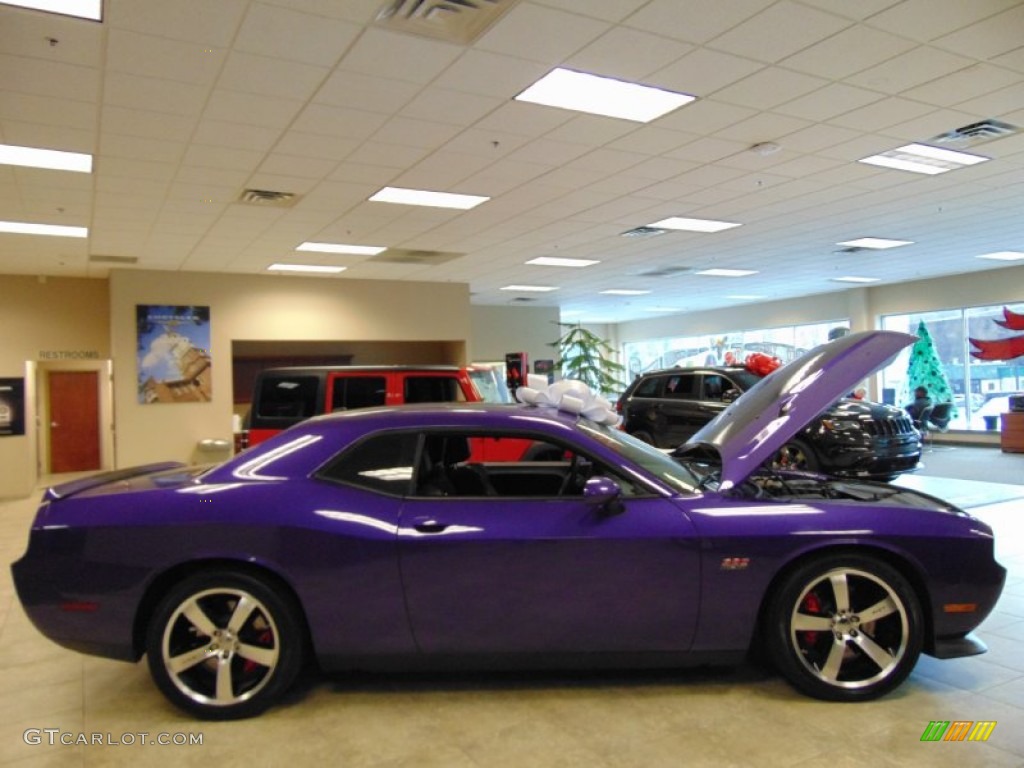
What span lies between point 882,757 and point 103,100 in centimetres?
554

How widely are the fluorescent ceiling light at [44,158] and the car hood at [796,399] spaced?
5.46 m

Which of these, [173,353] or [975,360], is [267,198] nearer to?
[173,353]

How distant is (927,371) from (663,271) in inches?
280

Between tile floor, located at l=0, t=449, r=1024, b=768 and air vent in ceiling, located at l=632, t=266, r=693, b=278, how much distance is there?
389 inches

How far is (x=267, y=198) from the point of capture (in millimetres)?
7207

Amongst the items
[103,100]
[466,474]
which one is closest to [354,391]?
[103,100]

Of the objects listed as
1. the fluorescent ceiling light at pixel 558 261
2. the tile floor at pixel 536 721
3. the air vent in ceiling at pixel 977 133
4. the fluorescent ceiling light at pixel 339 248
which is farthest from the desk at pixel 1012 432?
the fluorescent ceiling light at pixel 339 248

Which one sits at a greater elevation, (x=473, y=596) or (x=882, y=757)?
(x=473, y=596)

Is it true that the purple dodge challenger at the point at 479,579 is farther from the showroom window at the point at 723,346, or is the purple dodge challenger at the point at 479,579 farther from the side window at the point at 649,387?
the showroom window at the point at 723,346

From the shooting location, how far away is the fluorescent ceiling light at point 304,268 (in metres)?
11.1

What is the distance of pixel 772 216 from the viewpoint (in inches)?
351

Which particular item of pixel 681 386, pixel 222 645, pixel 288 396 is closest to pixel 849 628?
pixel 222 645

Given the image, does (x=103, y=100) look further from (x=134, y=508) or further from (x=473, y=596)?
(x=473, y=596)

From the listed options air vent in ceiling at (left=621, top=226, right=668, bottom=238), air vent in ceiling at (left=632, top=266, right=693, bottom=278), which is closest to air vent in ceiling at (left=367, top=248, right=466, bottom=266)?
air vent in ceiling at (left=621, top=226, right=668, bottom=238)
